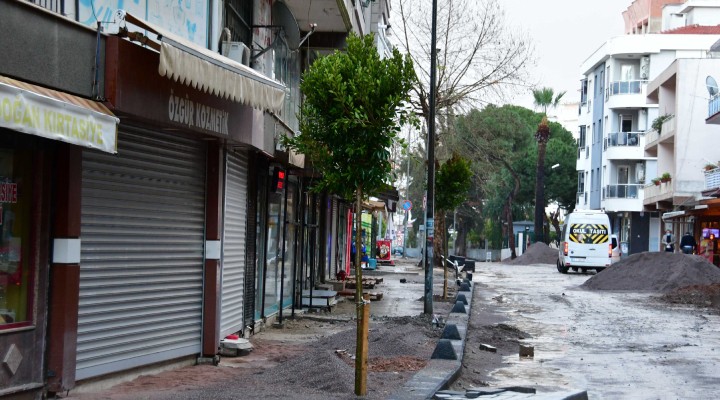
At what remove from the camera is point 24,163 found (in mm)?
8406

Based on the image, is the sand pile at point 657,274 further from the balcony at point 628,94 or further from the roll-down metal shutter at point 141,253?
the balcony at point 628,94

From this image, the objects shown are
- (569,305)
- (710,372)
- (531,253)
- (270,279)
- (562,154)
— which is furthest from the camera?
(562,154)

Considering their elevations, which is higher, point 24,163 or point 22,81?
point 22,81

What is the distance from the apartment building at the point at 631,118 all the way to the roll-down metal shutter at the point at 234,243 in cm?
5238

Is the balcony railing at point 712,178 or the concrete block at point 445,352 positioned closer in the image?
the concrete block at point 445,352

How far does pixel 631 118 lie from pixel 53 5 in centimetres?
6306

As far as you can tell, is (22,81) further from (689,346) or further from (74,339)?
(689,346)

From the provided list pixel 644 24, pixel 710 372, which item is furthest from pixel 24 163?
pixel 644 24

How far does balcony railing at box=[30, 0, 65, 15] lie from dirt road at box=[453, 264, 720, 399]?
18.4ft

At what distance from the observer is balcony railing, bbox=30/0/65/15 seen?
8501mm

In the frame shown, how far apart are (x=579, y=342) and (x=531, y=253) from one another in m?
52.1

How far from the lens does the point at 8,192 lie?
8.20m

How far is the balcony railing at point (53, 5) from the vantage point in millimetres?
8501

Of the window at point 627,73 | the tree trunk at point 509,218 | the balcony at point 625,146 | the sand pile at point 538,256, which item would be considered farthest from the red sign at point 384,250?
the tree trunk at point 509,218
